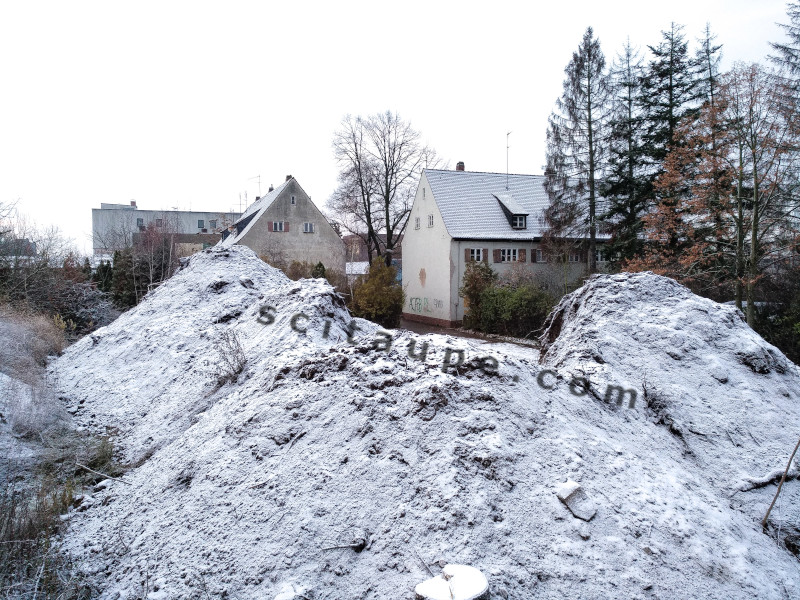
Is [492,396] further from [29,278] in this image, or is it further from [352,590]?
[29,278]

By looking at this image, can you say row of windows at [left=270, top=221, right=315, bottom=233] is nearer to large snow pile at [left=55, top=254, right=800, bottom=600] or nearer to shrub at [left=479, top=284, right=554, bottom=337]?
shrub at [left=479, top=284, right=554, bottom=337]

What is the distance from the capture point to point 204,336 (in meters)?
6.47

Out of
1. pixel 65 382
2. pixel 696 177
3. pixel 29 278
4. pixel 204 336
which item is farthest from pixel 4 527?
A: pixel 696 177

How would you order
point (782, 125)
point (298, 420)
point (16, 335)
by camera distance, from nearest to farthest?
point (298, 420) → point (16, 335) → point (782, 125)

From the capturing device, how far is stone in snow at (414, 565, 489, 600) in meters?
2.15

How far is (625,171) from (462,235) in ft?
24.8

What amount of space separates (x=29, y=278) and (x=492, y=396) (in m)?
15.7

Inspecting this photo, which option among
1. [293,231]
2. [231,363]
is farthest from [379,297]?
[231,363]

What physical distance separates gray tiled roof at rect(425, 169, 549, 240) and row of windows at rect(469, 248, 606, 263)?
0.65 m

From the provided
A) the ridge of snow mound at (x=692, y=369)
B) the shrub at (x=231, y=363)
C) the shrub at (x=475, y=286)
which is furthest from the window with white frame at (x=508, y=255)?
the shrub at (x=231, y=363)

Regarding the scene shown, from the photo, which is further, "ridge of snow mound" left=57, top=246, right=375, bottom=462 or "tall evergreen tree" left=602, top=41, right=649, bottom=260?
"tall evergreen tree" left=602, top=41, right=649, bottom=260

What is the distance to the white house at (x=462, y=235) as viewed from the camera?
25.5 m

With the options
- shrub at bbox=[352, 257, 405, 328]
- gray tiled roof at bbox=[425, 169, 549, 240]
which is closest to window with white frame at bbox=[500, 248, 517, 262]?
gray tiled roof at bbox=[425, 169, 549, 240]

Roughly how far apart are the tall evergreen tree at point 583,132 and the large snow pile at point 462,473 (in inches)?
782
